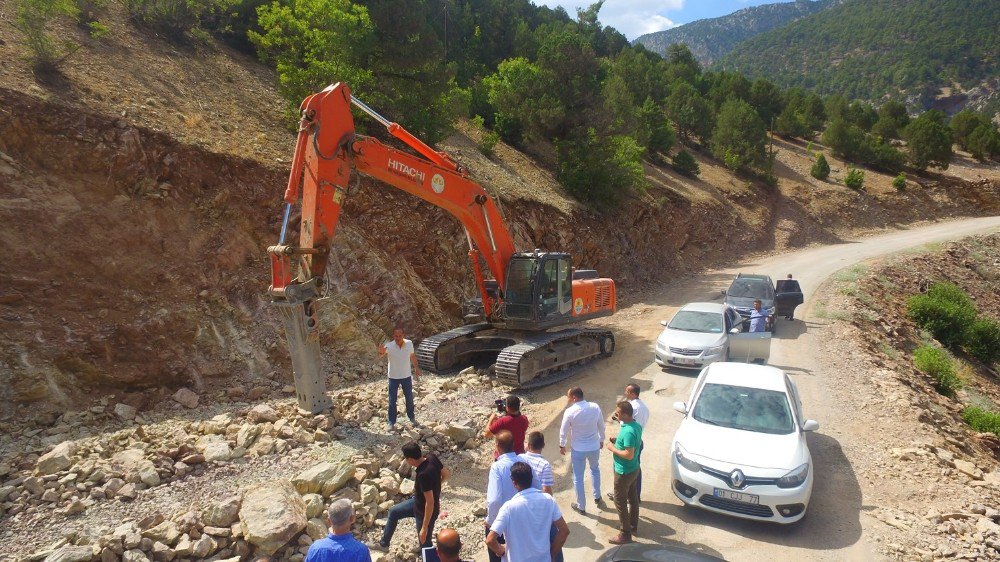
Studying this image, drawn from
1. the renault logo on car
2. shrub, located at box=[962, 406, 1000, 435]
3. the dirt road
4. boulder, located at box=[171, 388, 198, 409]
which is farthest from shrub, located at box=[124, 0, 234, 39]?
shrub, located at box=[962, 406, 1000, 435]

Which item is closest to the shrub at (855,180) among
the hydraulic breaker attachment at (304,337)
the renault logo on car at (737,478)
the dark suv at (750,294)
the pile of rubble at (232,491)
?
the dark suv at (750,294)

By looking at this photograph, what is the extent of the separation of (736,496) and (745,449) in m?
0.69

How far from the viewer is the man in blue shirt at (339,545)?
13.9 feet

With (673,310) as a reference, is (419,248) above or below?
above

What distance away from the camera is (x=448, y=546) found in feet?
13.5

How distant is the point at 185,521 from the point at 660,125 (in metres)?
39.2

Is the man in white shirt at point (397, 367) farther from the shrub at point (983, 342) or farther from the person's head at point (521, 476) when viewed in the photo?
the shrub at point (983, 342)

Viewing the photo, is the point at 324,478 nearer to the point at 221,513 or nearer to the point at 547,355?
the point at 221,513

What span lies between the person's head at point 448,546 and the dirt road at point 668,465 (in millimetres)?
2626

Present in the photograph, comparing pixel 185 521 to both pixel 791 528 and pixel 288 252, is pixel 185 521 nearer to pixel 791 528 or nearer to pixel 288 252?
pixel 288 252

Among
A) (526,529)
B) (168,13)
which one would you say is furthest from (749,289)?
(168,13)

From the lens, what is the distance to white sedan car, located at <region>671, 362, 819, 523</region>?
6582mm

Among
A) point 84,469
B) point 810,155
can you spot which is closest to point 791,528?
point 84,469

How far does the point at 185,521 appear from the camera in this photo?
240 inches
